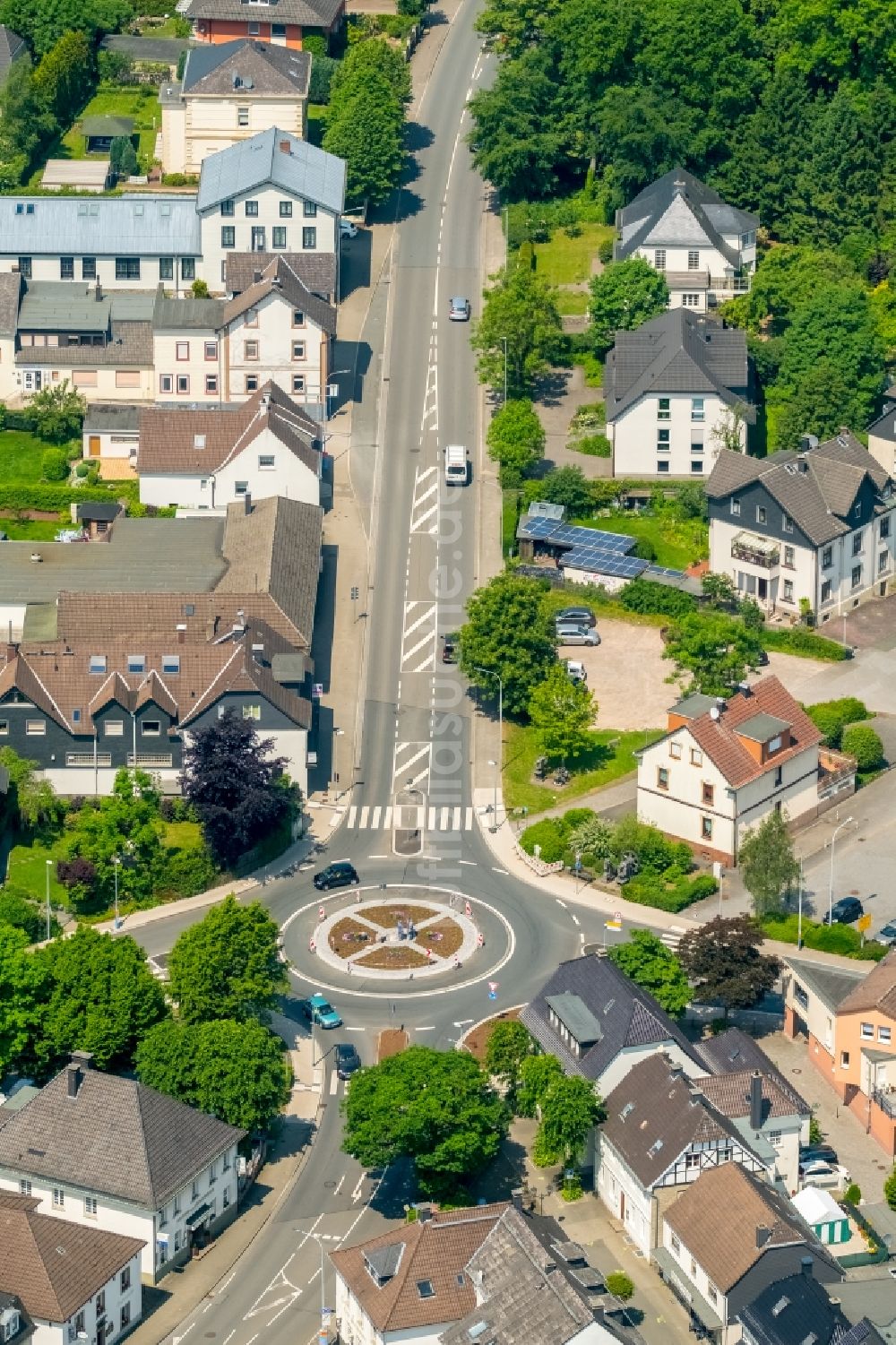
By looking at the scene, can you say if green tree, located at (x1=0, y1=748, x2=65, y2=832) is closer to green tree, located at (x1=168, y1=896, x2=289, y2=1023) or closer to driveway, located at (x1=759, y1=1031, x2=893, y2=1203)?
green tree, located at (x1=168, y1=896, x2=289, y2=1023)

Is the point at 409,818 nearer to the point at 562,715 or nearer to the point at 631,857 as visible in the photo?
the point at 562,715

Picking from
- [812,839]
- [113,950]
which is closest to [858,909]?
[812,839]

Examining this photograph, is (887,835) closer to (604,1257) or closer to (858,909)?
(858,909)

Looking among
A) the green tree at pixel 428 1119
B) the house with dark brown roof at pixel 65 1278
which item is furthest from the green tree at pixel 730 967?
the house with dark brown roof at pixel 65 1278

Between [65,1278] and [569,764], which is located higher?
[569,764]

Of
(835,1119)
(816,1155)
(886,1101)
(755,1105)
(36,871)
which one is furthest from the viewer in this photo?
(36,871)

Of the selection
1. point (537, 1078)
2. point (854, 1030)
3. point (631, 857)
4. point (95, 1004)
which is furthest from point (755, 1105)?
point (95, 1004)
